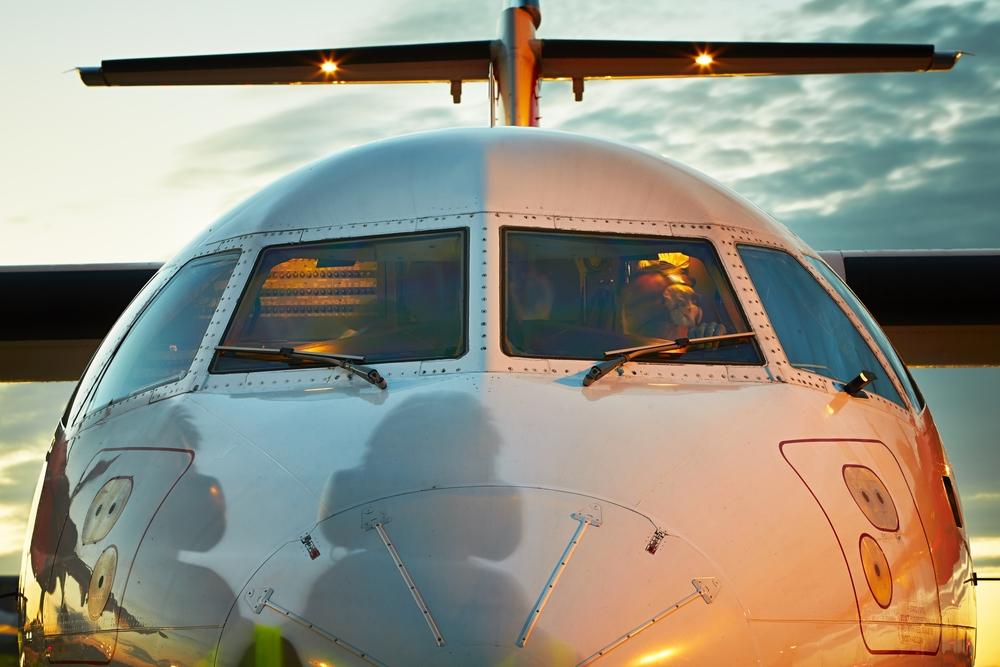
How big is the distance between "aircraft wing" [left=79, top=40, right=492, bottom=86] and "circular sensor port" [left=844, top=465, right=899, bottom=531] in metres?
8.47

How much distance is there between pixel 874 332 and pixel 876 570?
73.4 inches

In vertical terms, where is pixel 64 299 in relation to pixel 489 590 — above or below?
above

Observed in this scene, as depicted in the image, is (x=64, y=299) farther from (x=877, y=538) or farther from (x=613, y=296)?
(x=877, y=538)

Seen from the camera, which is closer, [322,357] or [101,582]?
[101,582]

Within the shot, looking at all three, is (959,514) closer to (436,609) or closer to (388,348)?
(388,348)

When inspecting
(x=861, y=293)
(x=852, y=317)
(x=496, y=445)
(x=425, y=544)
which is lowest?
(x=425, y=544)

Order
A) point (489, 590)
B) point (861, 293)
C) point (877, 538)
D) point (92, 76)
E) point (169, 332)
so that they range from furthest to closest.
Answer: point (92, 76), point (861, 293), point (169, 332), point (877, 538), point (489, 590)

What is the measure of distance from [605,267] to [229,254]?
163cm

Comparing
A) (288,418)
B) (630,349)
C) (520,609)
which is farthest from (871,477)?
(288,418)

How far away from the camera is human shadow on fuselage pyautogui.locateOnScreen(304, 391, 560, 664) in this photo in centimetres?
357

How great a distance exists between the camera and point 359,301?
17.0 feet

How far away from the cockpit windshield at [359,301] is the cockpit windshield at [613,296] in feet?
0.80

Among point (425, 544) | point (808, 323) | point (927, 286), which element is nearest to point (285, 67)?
point (927, 286)

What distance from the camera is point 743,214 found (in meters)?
5.82
